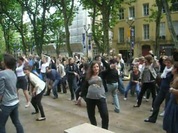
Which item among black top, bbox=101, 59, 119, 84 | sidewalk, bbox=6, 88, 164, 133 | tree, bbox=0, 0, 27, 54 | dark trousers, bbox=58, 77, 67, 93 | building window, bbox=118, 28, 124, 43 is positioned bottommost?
sidewalk, bbox=6, 88, 164, 133

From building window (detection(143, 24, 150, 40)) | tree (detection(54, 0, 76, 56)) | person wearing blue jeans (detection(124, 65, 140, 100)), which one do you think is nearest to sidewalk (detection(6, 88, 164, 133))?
person wearing blue jeans (detection(124, 65, 140, 100))

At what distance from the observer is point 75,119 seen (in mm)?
8648

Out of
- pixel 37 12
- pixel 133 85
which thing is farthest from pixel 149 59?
pixel 37 12

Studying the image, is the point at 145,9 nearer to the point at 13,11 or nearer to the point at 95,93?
the point at 13,11

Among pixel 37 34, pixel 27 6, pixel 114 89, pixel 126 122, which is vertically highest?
pixel 27 6

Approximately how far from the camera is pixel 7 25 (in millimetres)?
41500

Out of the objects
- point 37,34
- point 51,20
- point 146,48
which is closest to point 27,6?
point 37,34

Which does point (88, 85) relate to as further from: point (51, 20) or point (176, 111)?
point (51, 20)

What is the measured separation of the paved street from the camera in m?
7.61

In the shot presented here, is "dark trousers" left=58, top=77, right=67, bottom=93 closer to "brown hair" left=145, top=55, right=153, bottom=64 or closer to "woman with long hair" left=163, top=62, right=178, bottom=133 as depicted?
"brown hair" left=145, top=55, right=153, bottom=64

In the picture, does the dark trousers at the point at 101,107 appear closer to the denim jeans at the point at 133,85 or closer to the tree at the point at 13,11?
the denim jeans at the point at 133,85

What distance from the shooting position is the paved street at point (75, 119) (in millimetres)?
7606

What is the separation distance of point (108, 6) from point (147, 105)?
44.6 feet

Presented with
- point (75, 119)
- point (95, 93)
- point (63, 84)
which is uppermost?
point (95, 93)
